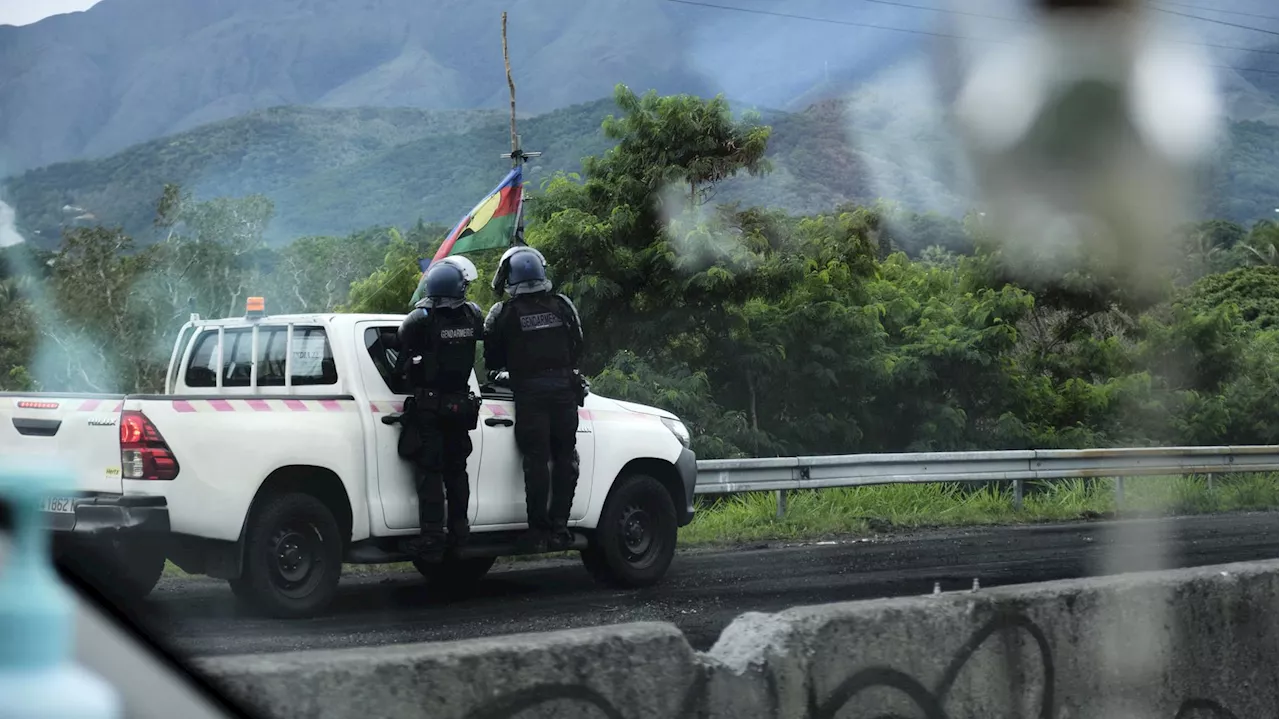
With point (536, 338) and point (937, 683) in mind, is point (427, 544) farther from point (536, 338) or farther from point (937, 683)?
point (937, 683)

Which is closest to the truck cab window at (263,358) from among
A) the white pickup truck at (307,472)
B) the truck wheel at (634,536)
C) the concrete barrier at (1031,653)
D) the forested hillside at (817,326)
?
the white pickup truck at (307,472)

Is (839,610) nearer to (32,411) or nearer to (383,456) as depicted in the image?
(32,411)

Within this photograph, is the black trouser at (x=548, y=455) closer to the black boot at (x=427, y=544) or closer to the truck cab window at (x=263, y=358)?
the black boot at (x=427, y=544)

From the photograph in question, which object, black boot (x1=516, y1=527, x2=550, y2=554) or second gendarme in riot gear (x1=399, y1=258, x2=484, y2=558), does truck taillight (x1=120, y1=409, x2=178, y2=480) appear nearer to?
second gendarme in riot gear (x1=399, y1=258, x2=484, y2=558)

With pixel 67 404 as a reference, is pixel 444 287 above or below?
above

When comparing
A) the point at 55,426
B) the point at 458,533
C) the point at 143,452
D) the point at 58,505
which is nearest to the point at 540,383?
the point at 458,533

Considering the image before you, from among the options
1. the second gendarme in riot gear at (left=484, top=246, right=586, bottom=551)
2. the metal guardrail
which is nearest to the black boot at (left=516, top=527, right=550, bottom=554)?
the second gendarme in riot gear at (left=484, top=246, right=586, bottom=551)

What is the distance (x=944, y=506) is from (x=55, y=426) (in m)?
→ 11.3

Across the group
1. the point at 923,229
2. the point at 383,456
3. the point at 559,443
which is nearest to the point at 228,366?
the point at 383,456

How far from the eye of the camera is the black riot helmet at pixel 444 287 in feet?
22.9

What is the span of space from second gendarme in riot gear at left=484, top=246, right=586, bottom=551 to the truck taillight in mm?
2039

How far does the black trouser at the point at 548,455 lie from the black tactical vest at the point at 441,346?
0.48 meters

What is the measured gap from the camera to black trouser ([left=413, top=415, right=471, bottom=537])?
6.68m

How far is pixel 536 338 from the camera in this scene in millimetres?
7324
